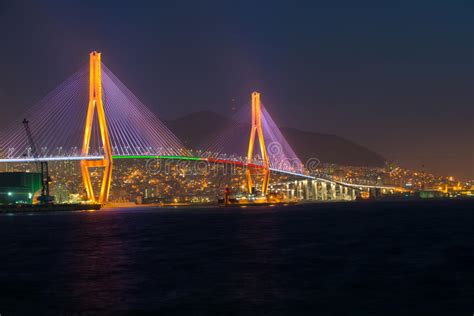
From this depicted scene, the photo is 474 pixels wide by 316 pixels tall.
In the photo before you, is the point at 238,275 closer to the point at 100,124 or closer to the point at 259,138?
the point at 100,124

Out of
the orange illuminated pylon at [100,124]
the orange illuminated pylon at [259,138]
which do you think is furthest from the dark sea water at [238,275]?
the orange illuminated pylon at [259,138]

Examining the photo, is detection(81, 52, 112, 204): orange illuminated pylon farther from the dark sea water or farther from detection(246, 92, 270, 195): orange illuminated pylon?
the dark sea water

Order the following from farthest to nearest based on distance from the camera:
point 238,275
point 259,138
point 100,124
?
point 259,138, point 100,124, point 238,275

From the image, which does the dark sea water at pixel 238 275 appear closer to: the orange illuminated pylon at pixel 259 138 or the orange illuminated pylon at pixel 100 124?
the orange illuminated pylon at pixel 100 124

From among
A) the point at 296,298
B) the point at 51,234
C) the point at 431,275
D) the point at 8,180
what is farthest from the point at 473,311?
the point at 8,180

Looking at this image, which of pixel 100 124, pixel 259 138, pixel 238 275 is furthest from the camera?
pixel 259 138

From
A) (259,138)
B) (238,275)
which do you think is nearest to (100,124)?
(259,138)

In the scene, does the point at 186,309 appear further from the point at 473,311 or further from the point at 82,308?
the point at 473,311

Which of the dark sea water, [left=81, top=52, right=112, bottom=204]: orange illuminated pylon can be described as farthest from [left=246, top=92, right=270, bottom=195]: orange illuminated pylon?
the dark sea water
